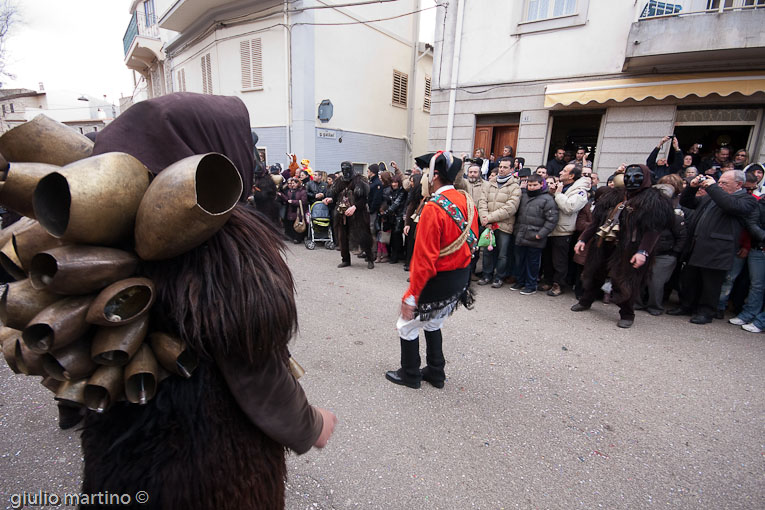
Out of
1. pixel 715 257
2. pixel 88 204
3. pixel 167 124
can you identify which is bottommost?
pixel 715 257

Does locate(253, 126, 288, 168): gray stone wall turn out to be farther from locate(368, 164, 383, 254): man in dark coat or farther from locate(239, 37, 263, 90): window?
locate(368, 164, 383, 254): man in dark coat

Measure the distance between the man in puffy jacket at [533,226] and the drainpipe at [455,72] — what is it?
5.55 m

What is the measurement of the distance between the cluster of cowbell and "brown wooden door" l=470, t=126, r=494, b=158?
10665 mm

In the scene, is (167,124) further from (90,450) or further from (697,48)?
(697,48)

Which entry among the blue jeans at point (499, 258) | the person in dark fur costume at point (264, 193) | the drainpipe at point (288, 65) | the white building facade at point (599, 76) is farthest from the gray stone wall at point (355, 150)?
the blue jeans at point (499, 258)

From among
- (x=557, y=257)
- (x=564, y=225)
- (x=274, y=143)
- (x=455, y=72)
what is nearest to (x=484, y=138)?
(x=455, y=72)

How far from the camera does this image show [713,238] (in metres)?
4.60

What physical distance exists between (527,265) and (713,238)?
2.26 m

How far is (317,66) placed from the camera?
39.8 feet

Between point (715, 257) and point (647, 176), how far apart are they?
144cm

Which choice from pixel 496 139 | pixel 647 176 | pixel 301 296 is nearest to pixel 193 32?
pixel 496 139

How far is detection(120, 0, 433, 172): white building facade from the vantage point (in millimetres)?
11820

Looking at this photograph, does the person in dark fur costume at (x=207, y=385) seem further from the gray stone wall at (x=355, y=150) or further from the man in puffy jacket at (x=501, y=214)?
the gray stone wall at (x=355, y=150)

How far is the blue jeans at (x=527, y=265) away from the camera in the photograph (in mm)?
5754
